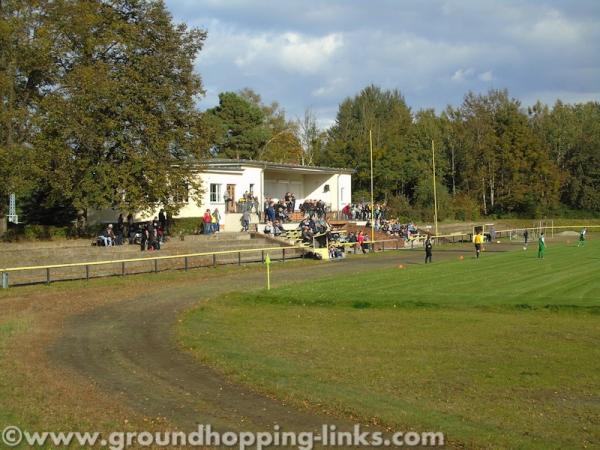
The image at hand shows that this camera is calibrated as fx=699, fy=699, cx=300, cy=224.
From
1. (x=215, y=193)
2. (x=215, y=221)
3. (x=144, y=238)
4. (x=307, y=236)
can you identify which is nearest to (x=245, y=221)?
(x=215, y=221)

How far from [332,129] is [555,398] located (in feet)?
291

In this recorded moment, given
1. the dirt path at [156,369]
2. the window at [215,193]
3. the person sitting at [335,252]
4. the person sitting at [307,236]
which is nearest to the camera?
the dirt path at [156,369]

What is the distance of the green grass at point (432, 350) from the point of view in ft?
32.1

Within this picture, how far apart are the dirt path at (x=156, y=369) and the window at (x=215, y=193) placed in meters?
23.0

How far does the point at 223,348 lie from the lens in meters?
15.1

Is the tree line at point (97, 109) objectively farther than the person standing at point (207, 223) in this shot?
No

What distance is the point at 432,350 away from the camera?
14805 mm

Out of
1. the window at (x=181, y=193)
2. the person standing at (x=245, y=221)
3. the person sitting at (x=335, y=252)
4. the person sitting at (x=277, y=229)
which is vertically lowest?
the person sitting at (x=335, y=252)

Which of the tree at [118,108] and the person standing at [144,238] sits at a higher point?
the tree at [118,108]

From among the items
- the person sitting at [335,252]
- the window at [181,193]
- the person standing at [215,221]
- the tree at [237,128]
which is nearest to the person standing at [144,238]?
the window at [181,193]

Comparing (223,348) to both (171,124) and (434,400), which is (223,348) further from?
(171,124)

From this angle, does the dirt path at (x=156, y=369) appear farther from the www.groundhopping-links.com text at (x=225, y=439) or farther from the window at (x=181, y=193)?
the window at (x=181, y=193)

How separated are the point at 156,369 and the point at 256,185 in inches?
1517

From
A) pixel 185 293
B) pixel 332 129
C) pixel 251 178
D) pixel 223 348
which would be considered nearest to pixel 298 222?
pixel 251 178
